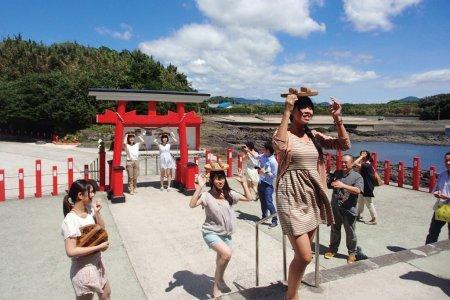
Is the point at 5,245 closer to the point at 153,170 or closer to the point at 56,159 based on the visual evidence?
the point at 153,170

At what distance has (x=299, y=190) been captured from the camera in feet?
10.3

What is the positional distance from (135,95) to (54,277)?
6.24 m

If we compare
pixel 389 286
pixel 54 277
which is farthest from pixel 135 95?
pixel 389 286

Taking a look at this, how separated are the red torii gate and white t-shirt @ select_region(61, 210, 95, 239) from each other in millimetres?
6687

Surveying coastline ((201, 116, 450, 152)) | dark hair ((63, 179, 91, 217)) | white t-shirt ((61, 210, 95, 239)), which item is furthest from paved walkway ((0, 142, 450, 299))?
coastline ((201, 116, 450, 152))

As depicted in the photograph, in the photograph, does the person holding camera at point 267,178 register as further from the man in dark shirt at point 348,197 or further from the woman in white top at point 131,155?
the woman in white top at point 131,155

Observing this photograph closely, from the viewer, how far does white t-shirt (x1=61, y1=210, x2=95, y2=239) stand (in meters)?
3.14

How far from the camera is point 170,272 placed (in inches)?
217

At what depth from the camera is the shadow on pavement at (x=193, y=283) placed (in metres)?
4.78

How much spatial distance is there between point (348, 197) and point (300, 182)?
9.04ft

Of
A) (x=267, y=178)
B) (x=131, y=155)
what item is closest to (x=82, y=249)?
(x=267, y=178)

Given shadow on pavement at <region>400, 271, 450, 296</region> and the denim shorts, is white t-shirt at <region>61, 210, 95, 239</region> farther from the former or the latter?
shadow on pavement at <region>400, 271, 450, 296</region>

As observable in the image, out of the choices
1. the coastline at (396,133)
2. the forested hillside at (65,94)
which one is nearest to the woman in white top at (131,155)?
the forested hillside at (65,94)

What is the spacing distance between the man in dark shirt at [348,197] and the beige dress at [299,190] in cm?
236
